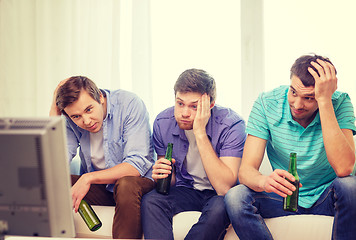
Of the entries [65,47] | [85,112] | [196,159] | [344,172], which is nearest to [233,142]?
[196,159]

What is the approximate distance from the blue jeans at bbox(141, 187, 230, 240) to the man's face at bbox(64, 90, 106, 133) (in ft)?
1.56

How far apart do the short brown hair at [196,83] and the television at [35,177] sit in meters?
1.14

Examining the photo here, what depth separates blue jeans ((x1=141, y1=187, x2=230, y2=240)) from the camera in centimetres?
177

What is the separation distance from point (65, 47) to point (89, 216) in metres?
1.69

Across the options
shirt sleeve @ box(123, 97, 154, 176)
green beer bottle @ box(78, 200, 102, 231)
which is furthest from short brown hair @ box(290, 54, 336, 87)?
green beer bottle @ box(78, 200, 102, 231)

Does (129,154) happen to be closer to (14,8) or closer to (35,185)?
(35,185)

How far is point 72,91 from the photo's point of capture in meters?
2.06

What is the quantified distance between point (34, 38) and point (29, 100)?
49 cm

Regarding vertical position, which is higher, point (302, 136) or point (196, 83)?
point (196, 83)

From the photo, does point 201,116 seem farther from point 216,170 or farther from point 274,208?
point 274,208

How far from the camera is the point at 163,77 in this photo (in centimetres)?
303

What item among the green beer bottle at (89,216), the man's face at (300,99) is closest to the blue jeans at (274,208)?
the man's face at (300,99)

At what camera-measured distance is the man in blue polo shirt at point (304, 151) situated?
1708mm

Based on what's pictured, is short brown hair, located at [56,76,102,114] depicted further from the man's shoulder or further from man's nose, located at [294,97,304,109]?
man's nose, located at [294,97,304,109]
